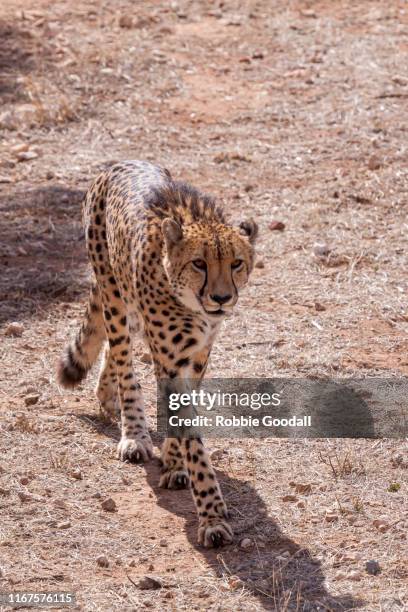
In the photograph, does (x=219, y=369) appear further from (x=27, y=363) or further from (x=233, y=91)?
(x=233, y=91)

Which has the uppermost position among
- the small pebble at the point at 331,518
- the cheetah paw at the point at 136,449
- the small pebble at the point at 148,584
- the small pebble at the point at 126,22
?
the small pebble at the point at 148,584

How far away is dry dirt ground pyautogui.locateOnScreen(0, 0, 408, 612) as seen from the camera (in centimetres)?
596

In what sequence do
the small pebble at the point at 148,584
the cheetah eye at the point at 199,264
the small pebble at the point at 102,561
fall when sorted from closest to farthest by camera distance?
the small pebble at the point at 148,584
the small pebble at the point at 102,561
the cheetah eye at the point at 199,264

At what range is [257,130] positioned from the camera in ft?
39.0

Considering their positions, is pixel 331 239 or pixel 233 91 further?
pixel 233 91

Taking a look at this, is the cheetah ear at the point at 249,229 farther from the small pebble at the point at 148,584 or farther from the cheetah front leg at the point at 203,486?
the small pebble at the point at 148,584

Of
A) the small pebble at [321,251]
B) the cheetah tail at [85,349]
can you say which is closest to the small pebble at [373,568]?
the cheetah tail at [85,349]

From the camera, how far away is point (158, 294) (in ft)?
21.4

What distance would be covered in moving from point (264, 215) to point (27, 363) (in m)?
2.87

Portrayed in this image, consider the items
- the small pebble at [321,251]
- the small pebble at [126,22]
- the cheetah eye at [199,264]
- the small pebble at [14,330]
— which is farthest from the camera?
the small pebble at [126,22]

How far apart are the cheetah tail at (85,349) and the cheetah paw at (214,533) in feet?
5.65

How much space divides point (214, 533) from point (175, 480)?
0.70 meters

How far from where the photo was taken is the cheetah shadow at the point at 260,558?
5.59 metres

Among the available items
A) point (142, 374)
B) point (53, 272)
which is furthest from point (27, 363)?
point (53, 272)
